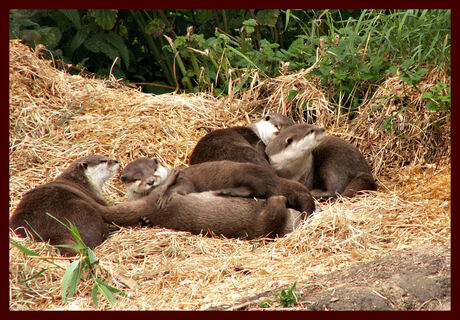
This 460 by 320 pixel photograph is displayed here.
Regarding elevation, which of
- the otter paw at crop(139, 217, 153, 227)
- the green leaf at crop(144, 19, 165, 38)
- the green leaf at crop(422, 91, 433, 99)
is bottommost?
the otter paw at crop(139, 217, 153, 227)

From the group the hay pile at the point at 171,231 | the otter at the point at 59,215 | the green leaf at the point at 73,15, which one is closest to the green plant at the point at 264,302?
the hay pile at the point at 171,231

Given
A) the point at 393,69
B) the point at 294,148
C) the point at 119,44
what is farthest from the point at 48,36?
the point at 393,69

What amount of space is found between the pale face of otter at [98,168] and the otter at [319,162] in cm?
118

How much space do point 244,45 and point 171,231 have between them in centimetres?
256

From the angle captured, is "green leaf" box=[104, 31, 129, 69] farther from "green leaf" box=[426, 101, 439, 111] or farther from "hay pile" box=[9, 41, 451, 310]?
"green leaf" box=[426, 101, 439, 111]

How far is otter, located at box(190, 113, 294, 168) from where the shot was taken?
15.4 feet

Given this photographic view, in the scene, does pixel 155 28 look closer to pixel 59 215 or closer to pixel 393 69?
pixel 393 69

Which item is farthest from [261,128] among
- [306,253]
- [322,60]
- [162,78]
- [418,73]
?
[162,78]

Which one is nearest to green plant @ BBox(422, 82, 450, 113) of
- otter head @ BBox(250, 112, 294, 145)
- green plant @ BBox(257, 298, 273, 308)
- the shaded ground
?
otter head @ BBox(250, 112, 294, 145)

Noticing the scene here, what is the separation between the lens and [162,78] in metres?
7.24

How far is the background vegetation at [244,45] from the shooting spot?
17.0 ft

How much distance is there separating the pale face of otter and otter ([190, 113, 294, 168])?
2.05ft

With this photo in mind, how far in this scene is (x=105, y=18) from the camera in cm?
610
